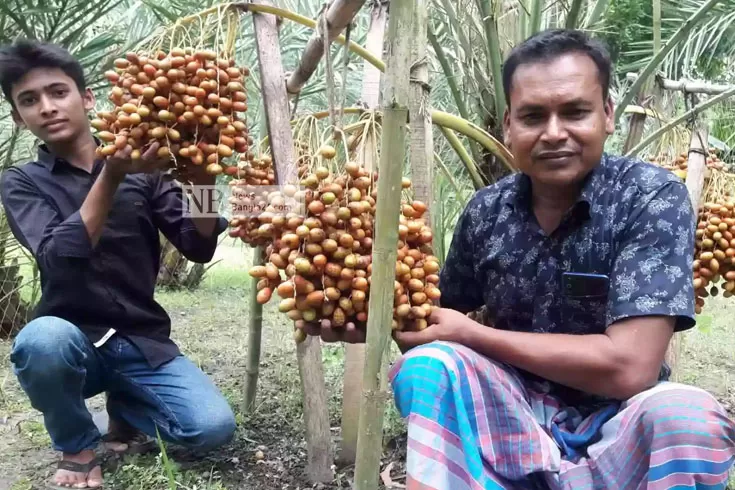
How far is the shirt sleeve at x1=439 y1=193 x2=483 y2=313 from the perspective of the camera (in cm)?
188

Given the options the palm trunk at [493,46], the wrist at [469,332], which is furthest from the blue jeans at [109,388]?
the palm trunk at [493,46]

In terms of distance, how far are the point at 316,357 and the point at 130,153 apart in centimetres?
89

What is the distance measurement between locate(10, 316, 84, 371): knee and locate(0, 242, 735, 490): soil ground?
1.39ft

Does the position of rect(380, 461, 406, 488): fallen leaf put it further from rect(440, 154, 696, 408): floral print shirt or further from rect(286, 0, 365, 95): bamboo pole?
rect(286, 0, 365, 95): bamboo pole

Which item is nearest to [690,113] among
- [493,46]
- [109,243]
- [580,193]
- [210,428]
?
[493,46]

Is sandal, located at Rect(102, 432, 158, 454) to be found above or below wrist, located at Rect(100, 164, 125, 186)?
below

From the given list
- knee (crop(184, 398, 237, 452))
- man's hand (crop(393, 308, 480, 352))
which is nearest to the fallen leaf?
knee (crop(184, 398, 237, 452))

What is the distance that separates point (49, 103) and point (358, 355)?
4.25ft

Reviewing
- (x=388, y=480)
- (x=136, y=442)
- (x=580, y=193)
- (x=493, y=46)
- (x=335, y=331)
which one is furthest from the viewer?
(x=136, y=442)

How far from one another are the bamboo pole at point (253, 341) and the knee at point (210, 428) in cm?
34

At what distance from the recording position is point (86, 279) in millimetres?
2387

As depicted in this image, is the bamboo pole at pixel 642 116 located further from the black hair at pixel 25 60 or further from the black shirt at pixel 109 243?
the black hair at pixel 25 60

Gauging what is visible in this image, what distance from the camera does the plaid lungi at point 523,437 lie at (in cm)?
135

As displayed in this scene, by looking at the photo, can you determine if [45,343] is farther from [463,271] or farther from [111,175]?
[463,271]
